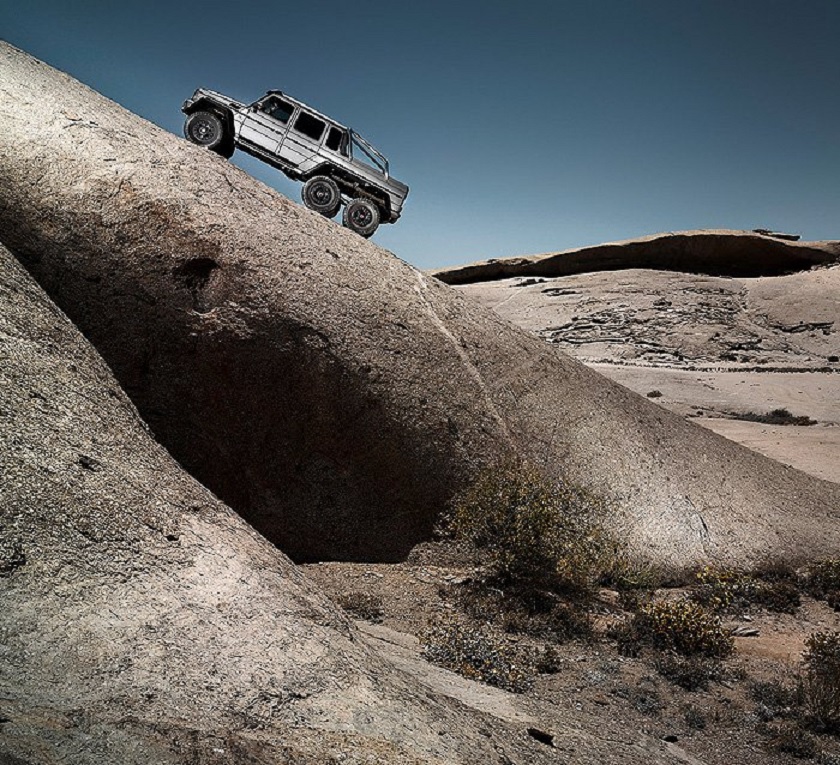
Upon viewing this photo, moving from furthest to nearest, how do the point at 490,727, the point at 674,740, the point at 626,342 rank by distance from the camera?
the point at 626,342
the point at 674,740
the point at 490,727

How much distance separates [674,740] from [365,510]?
9.08 feet

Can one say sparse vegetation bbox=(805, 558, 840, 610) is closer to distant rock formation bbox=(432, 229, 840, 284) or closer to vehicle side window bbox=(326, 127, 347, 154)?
vehicle side window bbox=(326, 127, 347, 154)

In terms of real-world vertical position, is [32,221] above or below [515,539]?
above

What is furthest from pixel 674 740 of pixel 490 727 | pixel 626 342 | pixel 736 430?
pixel 626 342

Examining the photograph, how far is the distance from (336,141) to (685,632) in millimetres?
10348

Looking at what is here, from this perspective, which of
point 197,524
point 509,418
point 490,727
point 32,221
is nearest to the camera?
point 490,727

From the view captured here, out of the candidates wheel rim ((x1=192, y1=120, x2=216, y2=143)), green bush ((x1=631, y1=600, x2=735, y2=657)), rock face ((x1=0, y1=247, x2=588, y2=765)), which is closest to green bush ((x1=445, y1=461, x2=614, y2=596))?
green bush ((x1=631, y1=600, x2=735, y2=657))

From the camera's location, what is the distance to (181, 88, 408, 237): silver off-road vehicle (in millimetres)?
12562

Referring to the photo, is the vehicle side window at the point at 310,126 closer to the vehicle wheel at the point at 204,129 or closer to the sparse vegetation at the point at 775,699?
the vehicle wheel at the point at 204,129

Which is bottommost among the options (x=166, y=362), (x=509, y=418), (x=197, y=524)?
(x=197, y=524)

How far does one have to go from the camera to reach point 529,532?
19.3 ft

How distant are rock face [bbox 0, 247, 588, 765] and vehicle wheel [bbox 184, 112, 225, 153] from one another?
27.2ft

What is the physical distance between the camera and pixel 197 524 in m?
3.49

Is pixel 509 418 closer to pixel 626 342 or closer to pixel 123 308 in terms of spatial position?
pixel 123 308
